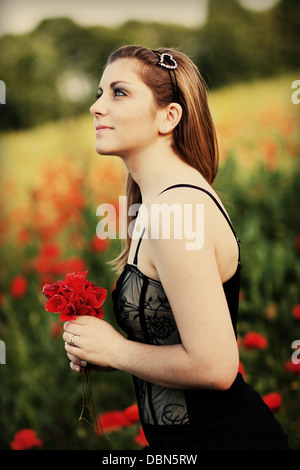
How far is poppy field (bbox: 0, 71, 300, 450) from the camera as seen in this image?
221 cm

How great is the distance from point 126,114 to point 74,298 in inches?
16.6

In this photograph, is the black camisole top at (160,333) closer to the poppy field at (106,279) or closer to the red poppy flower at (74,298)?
the red poppy flower at (74,298)

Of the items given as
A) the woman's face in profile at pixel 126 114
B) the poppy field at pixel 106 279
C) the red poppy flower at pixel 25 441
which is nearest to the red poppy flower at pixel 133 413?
the poppy field at pixel 106 279

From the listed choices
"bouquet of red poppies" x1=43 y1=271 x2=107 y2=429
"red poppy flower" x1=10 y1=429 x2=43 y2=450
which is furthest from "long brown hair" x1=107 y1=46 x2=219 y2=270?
"red poppy flower" x1=10 y1=429 x2=43 y2=450

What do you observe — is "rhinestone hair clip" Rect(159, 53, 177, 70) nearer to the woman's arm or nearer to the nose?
the nose

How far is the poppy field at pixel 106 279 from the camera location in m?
2.21

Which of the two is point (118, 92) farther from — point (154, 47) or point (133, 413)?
point (154, 47)

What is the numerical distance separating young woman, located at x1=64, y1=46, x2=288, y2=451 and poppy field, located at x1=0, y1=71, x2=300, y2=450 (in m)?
0.33

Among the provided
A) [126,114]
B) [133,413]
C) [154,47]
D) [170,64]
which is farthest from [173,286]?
[154,47]

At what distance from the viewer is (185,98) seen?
1188 millimetres

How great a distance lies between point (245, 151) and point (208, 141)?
3506 mm

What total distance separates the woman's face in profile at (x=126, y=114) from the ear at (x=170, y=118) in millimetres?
16

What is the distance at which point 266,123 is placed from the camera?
4223 mm
